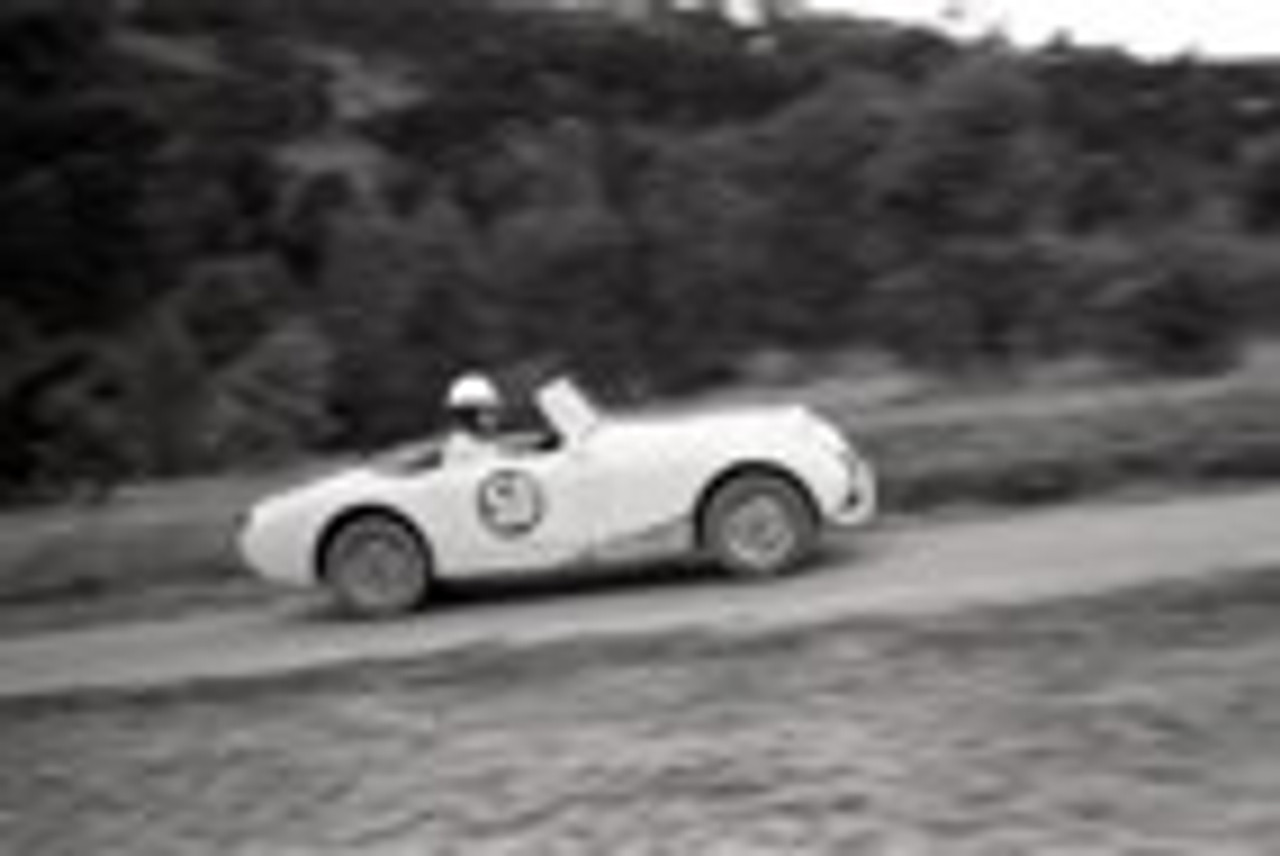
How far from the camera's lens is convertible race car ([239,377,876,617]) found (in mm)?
12039

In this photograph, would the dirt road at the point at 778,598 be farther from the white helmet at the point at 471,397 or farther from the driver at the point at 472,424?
the white helmet at the point at 471,397

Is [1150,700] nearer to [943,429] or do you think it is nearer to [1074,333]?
[943,429]

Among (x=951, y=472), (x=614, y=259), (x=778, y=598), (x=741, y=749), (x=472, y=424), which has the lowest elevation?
(x=741, y=749)

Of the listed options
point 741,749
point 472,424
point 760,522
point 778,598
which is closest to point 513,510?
point 472,424

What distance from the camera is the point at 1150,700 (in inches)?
287

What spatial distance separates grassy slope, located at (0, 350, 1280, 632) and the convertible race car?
1948 millimetres

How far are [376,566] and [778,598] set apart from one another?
3.20m

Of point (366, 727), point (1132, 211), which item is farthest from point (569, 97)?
point (366, 727)

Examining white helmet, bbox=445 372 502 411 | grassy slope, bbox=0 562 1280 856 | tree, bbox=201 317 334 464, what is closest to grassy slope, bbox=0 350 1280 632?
white helmet, bbox=445 372 502 411

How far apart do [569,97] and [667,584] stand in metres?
37.3

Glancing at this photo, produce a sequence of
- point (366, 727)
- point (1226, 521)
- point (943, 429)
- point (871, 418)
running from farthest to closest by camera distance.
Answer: point (871, 418) < point (943, 429) < point (1226, 521) < point (366, 727)

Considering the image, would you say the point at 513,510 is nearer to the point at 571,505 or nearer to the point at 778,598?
the point at 571,505

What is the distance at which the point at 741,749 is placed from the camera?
7.34 m

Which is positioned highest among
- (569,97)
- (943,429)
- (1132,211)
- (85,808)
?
(569,97)
